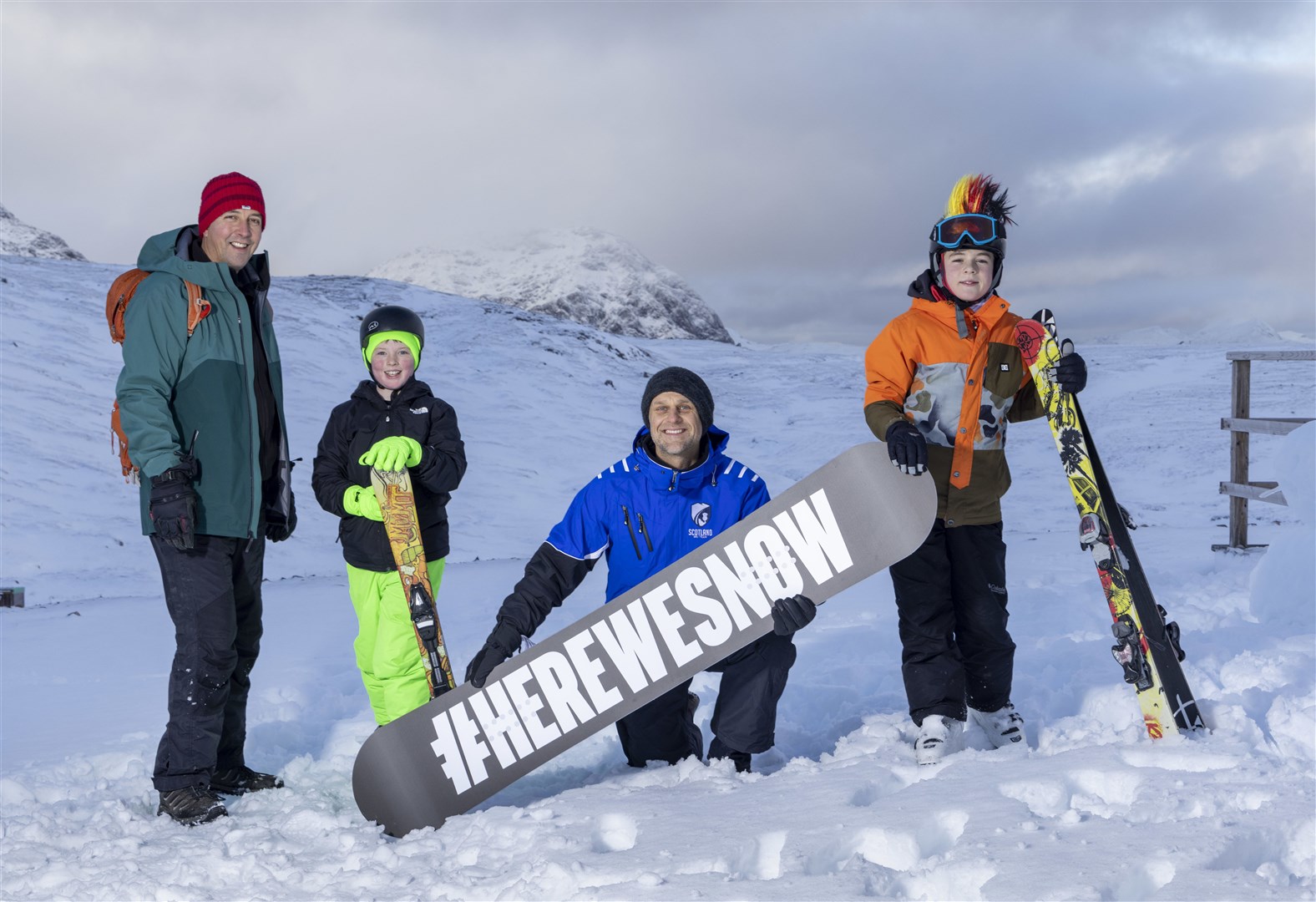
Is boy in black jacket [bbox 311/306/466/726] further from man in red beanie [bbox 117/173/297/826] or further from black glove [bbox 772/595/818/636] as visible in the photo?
black glove [bbox 772/595/818/636]

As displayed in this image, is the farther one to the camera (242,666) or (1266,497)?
(1266,497)

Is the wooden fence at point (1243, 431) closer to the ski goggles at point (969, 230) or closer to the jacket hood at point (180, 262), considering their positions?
the ski goggles at point (969, 230)

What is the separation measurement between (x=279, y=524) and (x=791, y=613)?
6.24ft

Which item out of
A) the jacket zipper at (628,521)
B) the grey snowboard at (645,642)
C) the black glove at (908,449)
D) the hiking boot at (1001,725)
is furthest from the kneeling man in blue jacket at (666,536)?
the hiking boot at (1001,725)

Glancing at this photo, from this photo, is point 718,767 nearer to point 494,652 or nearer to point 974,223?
point 494,652

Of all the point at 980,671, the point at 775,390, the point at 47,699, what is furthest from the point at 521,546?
the point at 775,390

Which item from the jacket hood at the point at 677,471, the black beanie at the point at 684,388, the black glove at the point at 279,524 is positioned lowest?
the black glove at the point at 279,524

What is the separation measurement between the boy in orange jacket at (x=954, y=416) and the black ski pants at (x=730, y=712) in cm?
45

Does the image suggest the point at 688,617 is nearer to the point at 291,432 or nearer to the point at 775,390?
the point at 291,432

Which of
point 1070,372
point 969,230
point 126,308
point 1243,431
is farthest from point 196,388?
point 1243,431

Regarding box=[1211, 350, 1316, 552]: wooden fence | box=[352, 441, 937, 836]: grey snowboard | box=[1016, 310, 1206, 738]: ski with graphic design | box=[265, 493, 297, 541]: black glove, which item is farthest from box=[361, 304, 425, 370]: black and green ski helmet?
box=[1211, 350, 1316, 552]: wooden fence

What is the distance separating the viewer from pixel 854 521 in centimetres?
294

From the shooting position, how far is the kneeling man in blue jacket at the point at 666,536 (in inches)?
121

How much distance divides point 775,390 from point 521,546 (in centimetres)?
1062
